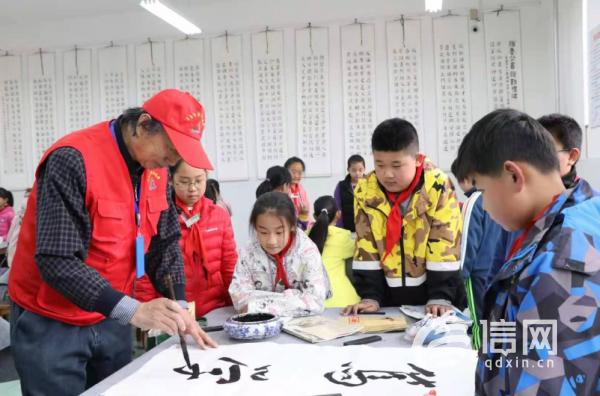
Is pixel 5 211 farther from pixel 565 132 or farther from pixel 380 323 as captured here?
pixel 565 132

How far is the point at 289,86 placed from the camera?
4855mm

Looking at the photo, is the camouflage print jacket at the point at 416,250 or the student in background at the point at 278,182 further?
the student in background at the point at 278,182

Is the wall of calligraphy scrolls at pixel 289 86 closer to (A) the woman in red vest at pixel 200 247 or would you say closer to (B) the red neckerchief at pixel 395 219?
(A) the woman in red vest at pixel 200 247

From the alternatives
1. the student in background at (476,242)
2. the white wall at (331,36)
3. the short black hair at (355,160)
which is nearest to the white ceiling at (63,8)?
Result: the white wall at (331,36)

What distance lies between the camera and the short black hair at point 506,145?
2.39ft

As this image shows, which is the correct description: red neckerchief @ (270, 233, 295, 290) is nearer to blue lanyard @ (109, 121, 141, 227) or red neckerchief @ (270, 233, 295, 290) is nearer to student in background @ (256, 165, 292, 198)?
blue lanyard @ (109, 121, 141, 227)

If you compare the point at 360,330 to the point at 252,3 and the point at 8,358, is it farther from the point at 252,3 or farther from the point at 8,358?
the point at 252,3

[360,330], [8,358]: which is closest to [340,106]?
[8,358]

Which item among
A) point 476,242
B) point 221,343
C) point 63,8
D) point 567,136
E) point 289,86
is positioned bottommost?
point 221,343

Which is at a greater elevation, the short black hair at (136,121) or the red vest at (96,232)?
the short black hair at (136,121)

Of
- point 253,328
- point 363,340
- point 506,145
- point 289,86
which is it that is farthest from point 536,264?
point 289,86

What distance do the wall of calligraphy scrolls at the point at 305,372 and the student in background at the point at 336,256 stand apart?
73cm

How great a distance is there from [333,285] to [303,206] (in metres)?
2.28

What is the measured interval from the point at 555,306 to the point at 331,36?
4.46 metres
